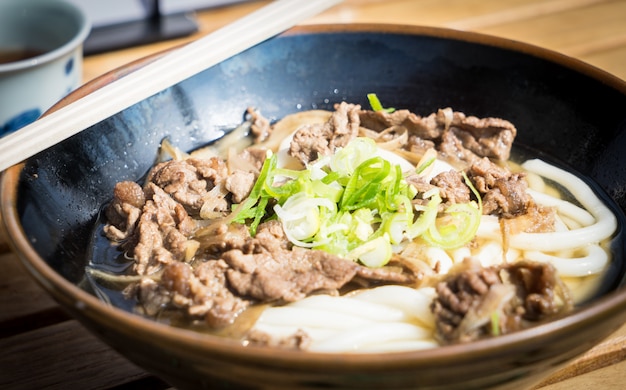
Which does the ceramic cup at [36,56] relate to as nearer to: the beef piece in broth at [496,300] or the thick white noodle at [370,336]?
the thick white noodle at [370,336]

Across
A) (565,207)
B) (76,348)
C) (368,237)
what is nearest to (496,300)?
(368,237)

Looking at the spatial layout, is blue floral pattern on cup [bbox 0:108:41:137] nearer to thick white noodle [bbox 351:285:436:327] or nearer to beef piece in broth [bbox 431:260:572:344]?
thick white noodle [bbox 351:285:436:327]

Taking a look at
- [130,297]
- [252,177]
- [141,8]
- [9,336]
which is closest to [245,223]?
[252,177]

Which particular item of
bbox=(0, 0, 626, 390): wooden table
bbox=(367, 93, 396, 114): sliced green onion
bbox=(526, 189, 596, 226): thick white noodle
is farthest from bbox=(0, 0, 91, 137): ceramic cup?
bbox=(526, 189, 596, 226): thick white noodle

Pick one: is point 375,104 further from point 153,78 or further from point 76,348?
point 76,348

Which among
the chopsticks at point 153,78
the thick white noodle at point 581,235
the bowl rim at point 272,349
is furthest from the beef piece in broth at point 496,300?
the chopsticks at point 153,78

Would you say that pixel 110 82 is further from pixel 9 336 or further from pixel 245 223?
pixel 9 336
